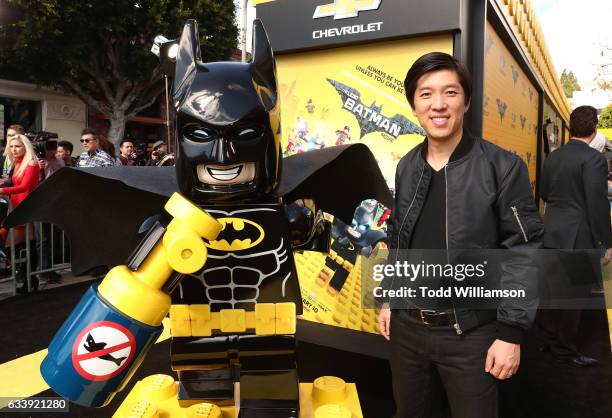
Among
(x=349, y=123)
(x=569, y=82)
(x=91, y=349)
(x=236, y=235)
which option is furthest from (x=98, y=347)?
(x=569, y=82)

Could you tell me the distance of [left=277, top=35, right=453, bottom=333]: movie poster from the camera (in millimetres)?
2869

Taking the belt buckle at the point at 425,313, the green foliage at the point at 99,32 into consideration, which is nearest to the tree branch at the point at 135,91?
Answer: the green foliage at the point at 99,32

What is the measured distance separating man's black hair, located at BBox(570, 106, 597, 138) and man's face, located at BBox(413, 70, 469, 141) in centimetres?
221

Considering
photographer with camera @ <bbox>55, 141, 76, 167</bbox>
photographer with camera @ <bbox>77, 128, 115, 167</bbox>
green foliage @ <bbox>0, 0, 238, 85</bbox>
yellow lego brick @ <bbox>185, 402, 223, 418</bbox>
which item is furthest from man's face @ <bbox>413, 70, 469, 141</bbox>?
green foliage @ <bbox>0, 0, 238, 85</bbox>

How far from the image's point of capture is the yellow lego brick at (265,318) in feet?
5.28

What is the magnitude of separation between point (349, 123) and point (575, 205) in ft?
5.48

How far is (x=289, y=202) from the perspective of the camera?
A: 1.94m

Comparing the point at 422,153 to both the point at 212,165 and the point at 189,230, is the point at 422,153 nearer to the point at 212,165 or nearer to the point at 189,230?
the point at 212,165

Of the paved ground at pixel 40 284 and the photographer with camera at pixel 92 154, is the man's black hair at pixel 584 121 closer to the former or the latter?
the photographer with camera at pixel 92 154

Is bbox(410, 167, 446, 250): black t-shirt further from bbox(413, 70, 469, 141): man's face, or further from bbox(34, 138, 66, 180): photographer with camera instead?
bbox(34, 138, 66, 180): photographer with camera

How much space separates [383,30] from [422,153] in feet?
4.75

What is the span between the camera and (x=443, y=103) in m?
1.46

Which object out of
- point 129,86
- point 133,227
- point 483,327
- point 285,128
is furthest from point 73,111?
point 483,327

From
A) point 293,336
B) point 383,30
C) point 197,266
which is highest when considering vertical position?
point 383,30
